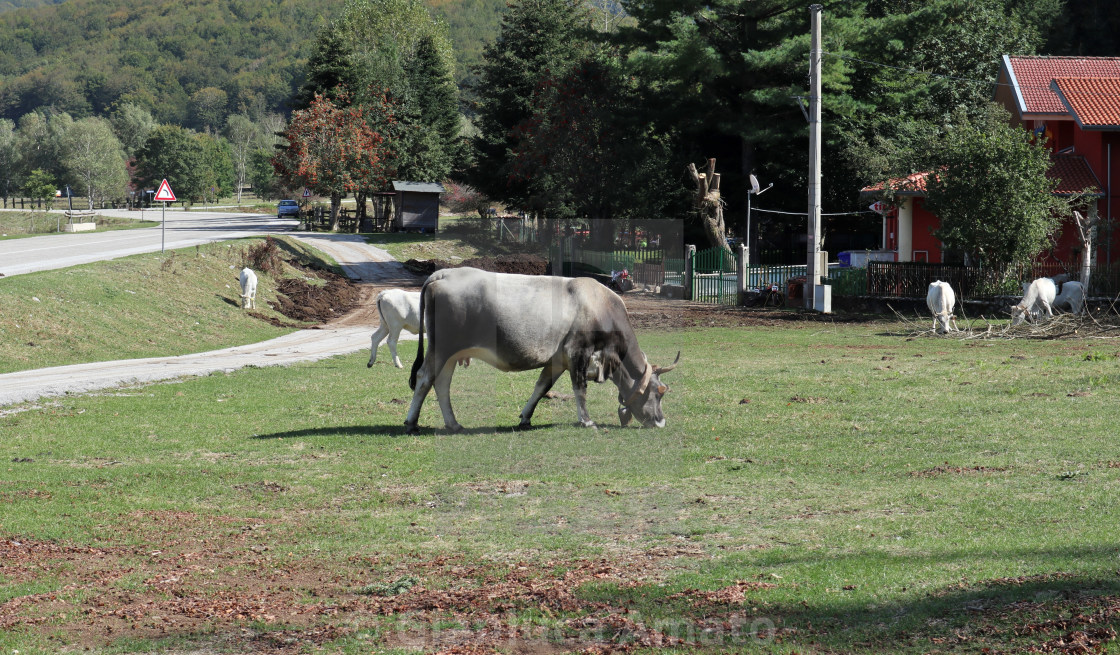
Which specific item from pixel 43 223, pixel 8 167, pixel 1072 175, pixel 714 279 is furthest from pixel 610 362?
pixel 8 167

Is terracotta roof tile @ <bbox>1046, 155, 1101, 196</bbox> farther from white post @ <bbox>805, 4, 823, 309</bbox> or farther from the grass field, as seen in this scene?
the grass field

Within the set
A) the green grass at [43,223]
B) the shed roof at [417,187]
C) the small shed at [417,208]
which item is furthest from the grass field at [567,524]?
the green grass at [43,223]

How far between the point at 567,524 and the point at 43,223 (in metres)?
80.6

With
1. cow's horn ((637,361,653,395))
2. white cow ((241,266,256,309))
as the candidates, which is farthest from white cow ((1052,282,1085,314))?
white cow ((241,266,256,309))

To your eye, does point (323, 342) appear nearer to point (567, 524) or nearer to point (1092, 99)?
point (567, 524)

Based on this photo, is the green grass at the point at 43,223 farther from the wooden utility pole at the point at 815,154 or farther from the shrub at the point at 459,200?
the wooden utility pole at the point at 815,154

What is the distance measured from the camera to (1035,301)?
2970 cm

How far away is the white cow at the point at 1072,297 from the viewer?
30656mm

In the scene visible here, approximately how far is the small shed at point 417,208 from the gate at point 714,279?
3484 centimetres

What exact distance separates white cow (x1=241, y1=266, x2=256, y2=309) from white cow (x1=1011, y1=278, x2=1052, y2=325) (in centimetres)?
2343

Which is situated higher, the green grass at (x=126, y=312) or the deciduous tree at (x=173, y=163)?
the deciduous tree at (x=173, y=163)

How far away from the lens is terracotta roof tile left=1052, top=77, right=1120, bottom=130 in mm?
35938

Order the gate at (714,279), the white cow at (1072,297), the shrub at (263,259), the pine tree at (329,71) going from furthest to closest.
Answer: the pine tree at (329,71) → the shrub at (263,259) → the gate at (714,279) → the white cow at (1072,297)

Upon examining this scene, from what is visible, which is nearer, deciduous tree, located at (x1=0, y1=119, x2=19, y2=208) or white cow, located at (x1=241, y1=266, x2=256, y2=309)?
white cow, located at (x1=241, y1=266, x2=256, y2=309)
